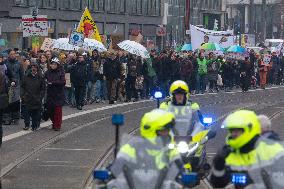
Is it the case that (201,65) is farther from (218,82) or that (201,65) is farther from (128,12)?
(128,12)

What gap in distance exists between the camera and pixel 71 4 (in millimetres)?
55312

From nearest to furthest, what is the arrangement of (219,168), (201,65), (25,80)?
(219,168) < (25,80) < (201,65)

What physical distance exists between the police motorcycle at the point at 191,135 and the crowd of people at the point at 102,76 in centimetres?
595

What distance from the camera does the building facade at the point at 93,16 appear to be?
47.7 meters

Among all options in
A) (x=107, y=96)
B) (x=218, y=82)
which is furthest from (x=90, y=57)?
(x=218, y=82)

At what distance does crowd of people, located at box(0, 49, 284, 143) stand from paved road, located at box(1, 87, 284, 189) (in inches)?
27.6

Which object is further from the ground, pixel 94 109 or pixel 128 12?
pixel 128 12

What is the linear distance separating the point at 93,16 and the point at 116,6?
3.87 metres

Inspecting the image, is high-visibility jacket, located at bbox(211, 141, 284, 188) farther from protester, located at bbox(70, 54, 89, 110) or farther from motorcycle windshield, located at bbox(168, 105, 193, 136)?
protester, located at bbox(70, 54, 89, 110)

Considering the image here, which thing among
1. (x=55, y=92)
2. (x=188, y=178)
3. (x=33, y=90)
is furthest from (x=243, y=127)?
(x=55, y=92)

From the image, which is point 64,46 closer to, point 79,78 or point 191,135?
point 79,78

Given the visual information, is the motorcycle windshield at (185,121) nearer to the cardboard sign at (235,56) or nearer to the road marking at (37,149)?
the road marking at (37,149)

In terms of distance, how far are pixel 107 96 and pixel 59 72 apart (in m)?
10.6

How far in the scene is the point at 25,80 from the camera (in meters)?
22.8
